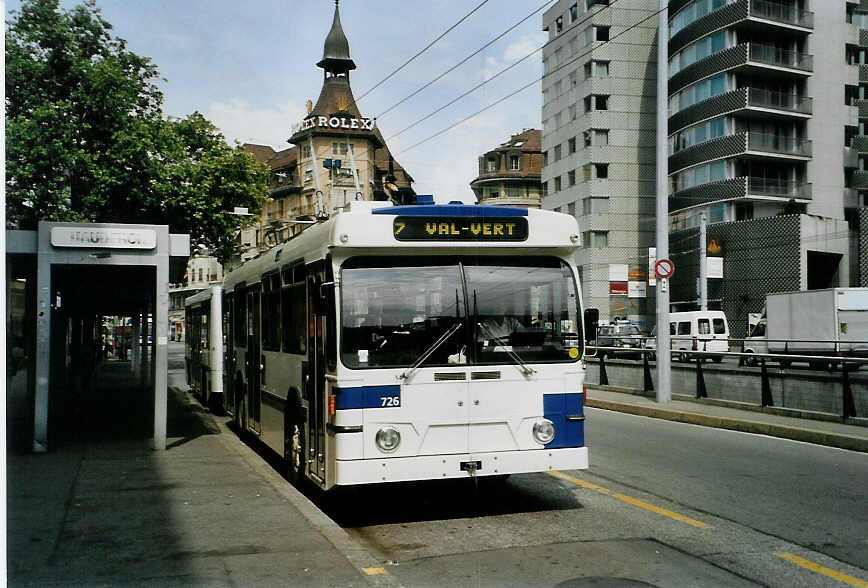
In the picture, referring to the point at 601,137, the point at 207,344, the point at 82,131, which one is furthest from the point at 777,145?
the point at 207,344

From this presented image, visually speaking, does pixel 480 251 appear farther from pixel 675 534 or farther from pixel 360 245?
pixel 675 534

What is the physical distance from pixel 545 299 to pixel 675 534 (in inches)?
91.7

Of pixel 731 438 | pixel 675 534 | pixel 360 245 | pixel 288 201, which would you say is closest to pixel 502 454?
pixel 675 534

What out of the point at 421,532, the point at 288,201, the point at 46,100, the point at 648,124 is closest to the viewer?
the point at 421,532

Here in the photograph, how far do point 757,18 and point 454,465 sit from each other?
51.2 m

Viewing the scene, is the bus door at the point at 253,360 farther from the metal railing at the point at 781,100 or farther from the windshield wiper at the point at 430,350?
the metal railing at the point at 781,100

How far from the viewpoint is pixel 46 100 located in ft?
76.0

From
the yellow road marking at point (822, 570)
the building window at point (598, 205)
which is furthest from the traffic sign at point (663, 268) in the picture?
the building window at point (598, 205)

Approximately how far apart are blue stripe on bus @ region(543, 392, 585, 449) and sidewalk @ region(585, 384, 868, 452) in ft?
20.0

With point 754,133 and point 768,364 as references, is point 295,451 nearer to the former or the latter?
point 768,364

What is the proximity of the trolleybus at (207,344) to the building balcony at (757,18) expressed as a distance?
4162 cm

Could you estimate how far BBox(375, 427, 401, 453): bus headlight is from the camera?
7.60m

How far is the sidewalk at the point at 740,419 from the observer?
12.8 m

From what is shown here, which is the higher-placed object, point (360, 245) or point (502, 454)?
point (360, 245)
